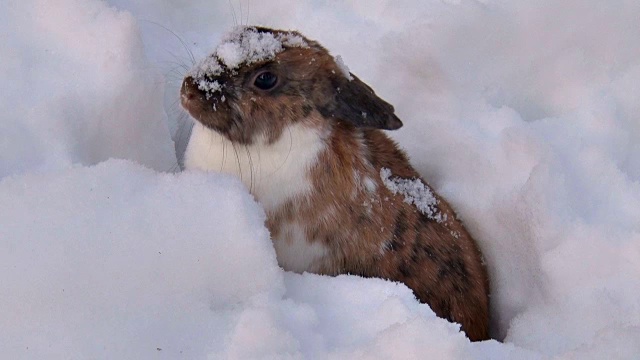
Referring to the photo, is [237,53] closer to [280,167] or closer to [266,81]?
[266,81]

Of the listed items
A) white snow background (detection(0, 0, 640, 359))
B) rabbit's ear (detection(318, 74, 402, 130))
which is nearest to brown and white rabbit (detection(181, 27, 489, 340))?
rabbit's ear (detection(318, 74, 402, 130))

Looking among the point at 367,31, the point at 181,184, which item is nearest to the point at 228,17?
the point at 367,31

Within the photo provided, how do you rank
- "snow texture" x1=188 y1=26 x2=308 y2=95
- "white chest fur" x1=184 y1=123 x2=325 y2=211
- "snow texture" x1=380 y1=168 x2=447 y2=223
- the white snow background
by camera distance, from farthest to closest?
"snow texture" x1=380 y1=168 x2=447 y2=223 < "white chest fur" x1=184 y1=123 x2=325 y2=211 < "snow texture" x1=188 y1=26 x2=308 y2=95 < the white snow background

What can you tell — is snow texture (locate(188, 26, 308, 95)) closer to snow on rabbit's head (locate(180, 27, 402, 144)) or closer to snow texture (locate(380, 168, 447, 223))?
snow on rabbit's head (locate(180, 27, 402, 144))

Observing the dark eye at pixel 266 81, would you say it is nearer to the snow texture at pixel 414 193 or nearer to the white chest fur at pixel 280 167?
the white chest fur at pixel 280 167

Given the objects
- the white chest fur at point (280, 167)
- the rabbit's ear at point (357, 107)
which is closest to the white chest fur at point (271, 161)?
the white chest fur at point (280, 167)

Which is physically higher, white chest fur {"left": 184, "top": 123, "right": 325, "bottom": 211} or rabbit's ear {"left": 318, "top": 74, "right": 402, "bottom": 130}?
rabbit's ear {"left": 318, "top": 74, "right": 402, "bottom": 130}

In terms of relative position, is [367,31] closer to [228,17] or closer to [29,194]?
[228,17]
